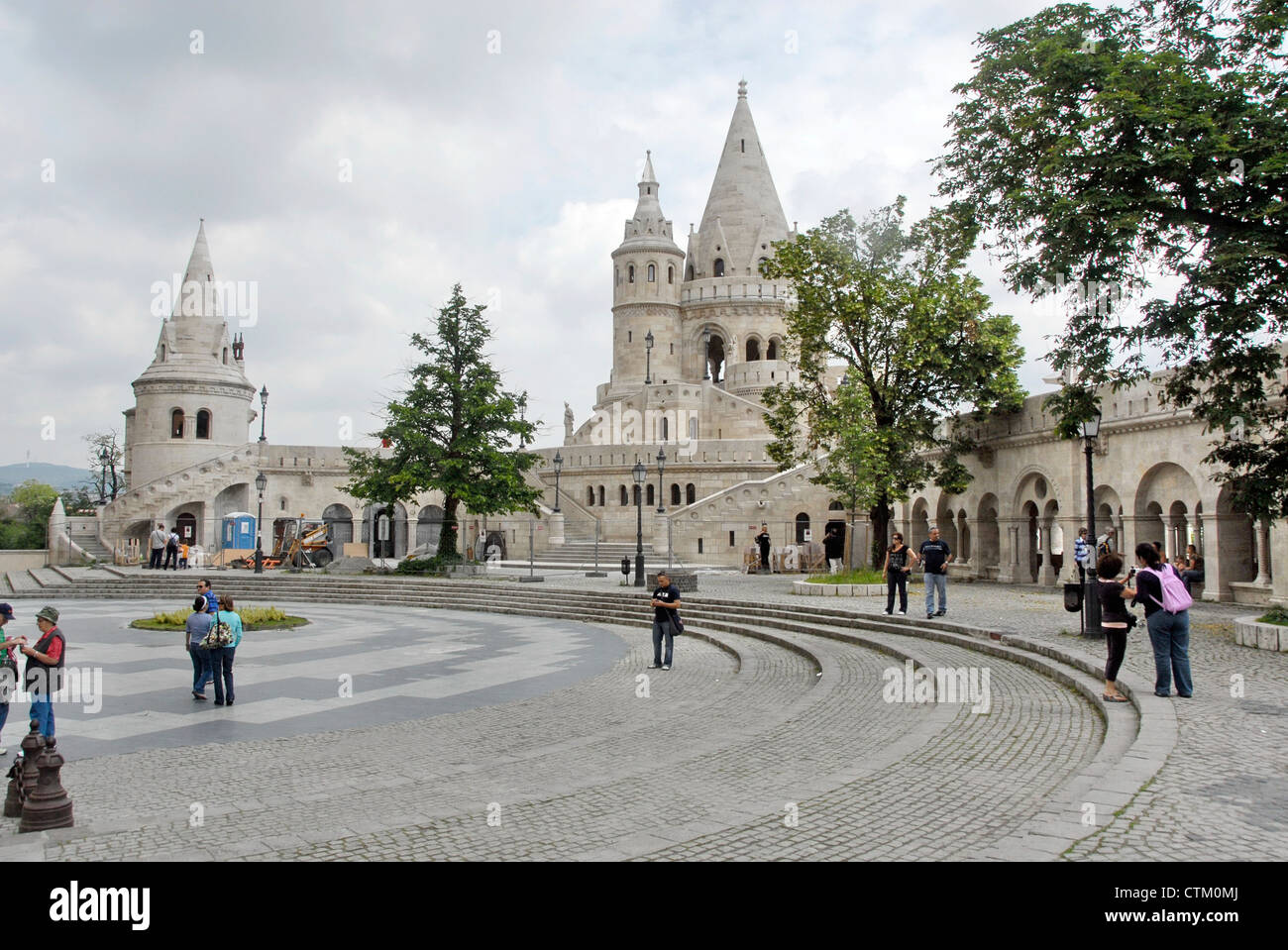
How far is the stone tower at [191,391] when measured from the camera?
4862 cm

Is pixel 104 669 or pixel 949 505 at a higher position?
pixel 949 505

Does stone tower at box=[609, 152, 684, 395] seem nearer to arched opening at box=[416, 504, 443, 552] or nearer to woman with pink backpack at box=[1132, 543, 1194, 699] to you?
arched opening at box=[416, 504, 443, 552]

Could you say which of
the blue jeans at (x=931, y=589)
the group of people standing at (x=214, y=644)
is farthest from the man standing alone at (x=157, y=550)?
the blue jeans at (x=931, y=589)

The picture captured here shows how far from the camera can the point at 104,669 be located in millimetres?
13492

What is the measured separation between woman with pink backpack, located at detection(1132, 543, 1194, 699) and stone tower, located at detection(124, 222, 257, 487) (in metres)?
48.8

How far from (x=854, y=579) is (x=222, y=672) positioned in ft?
48.9

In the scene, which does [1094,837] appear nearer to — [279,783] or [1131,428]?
[279,783]

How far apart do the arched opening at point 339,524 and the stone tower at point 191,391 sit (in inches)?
257

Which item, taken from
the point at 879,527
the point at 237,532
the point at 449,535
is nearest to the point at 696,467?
the point at 449,535

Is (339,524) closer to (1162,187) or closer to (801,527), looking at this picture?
(801,527)

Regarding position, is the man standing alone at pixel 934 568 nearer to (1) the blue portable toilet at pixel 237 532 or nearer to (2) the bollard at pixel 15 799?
(2) the bollard at pixel 15 799

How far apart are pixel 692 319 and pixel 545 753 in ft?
194

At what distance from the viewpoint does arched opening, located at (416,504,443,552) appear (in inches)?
1905

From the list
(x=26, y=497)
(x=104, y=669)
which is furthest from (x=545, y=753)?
(x=26, y=497)
